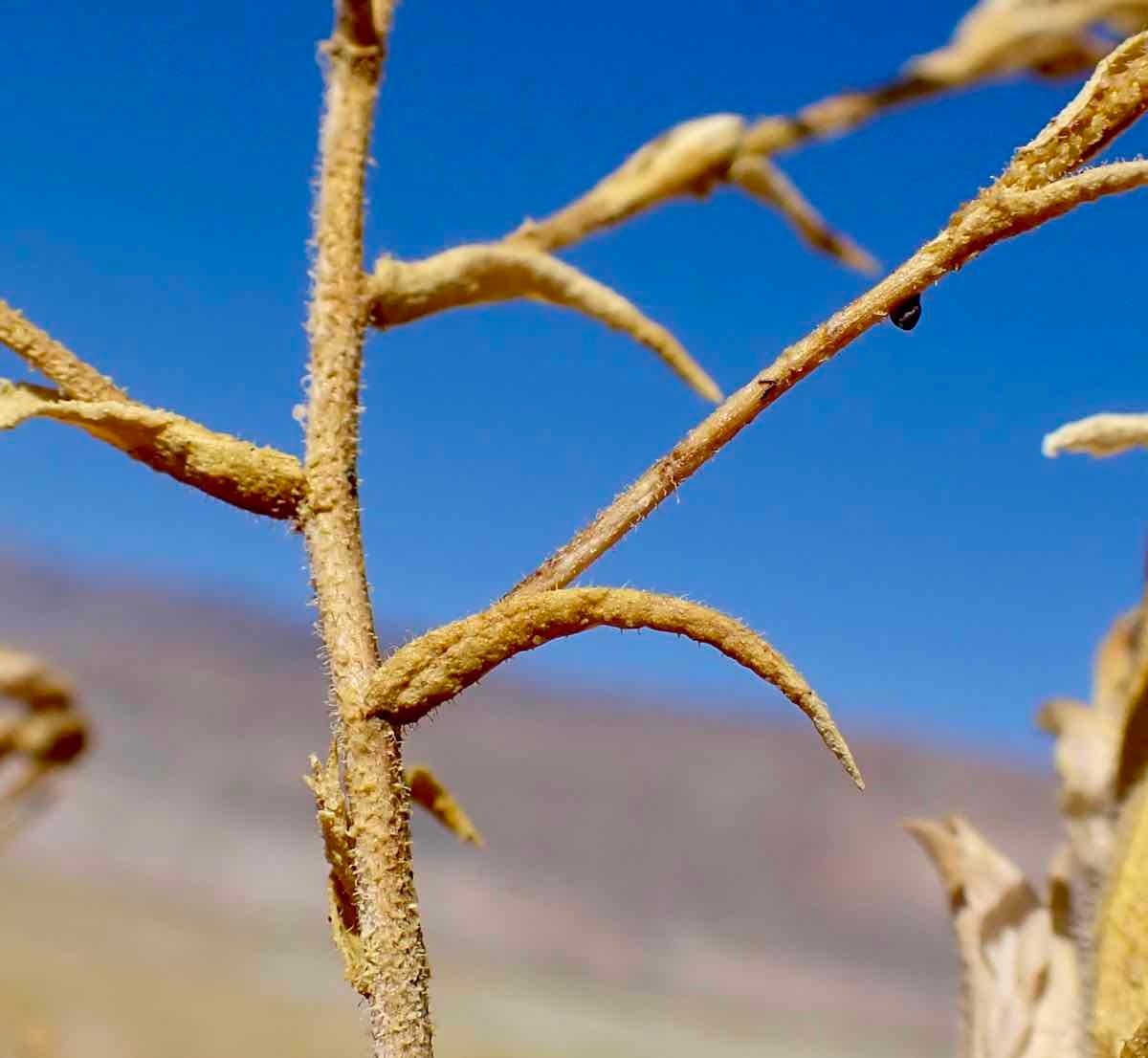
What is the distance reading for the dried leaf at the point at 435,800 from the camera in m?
0.28

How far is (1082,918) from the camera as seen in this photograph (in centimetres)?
38

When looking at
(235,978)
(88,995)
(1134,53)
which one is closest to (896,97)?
(1134,53)

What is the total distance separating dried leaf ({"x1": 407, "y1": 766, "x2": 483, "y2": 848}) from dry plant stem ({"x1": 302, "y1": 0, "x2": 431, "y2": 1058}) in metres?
0.03

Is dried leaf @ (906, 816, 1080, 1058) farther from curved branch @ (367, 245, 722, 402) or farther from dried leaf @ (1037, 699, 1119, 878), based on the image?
curved branch @ (367, 245, 722, 402)

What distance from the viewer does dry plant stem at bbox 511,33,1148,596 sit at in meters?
0.24

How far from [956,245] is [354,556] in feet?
0.43

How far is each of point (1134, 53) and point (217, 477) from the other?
0.20m

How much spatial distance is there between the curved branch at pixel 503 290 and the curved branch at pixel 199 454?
59mm

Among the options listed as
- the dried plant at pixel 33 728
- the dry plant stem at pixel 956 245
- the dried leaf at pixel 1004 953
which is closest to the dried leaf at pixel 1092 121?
the dry plant stem at pixel 956 245

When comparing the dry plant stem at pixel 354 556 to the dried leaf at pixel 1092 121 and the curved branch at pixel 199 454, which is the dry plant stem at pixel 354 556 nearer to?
the curved branch at pixel 199 454

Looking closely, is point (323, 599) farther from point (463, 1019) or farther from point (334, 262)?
point (463, 1019)

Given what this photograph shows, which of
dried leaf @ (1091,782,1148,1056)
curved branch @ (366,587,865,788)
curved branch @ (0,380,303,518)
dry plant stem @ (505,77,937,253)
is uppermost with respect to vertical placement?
dry plant stem @ (505,77,937,253)

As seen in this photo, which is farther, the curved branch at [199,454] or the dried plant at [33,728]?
the dried plant at [33,728]

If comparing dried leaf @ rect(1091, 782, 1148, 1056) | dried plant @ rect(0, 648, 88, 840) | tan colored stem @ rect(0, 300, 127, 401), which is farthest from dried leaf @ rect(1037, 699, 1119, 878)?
dried plant @ rect(0, 648, 88, 840)
